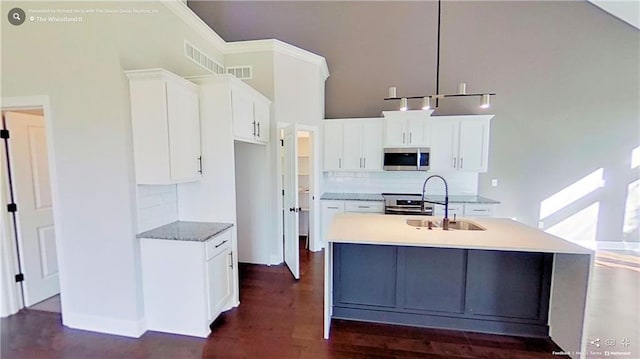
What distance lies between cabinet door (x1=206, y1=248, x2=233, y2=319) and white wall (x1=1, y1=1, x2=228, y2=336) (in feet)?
2.03

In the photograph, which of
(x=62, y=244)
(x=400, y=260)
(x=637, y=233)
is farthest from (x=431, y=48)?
(x=62, y=244)

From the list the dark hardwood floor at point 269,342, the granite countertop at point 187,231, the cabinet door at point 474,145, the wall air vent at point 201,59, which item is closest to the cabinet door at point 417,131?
the cabinet door at point 474,145

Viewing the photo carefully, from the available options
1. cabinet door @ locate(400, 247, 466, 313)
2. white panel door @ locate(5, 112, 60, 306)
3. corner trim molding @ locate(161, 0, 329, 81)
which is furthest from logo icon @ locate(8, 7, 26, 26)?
cabinet door @ locate(400, 247, 466, 313)

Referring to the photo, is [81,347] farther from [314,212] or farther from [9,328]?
[314,212]

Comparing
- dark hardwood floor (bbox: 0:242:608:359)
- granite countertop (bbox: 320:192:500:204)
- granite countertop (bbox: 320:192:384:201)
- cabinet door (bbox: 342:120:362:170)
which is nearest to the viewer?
dark hardwood floor (bbox: 0:242:608:359)

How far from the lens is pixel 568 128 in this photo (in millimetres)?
4719

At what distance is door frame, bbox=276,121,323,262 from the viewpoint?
3.98 meters

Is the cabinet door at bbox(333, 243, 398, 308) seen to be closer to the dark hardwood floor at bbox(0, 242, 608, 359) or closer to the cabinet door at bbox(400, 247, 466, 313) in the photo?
the cabinet door at bbox(400, 247, 466, 313)

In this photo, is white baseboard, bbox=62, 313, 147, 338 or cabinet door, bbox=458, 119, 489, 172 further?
cabinet door, bbox=458, 119, 489, 172

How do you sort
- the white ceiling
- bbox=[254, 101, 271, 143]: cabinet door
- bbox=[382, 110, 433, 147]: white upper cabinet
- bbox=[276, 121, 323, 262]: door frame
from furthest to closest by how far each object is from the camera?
bbox=[382, 110, 433, 147]: white upper cabinet → the white ceiling → bbox=[276, 121, 323, 262]: door frame → bbox=[254, 101, 271, 143]: cabinet door

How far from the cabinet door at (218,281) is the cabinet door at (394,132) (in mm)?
3081

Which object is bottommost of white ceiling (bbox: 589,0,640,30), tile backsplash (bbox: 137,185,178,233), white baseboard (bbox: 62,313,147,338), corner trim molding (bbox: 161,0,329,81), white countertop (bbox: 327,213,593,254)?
white baseboard (bbox: 62,313,147,338)

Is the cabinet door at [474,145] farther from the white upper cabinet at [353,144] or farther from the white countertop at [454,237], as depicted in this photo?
the white countertop at [454,237]

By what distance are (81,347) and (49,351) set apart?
221 mm
